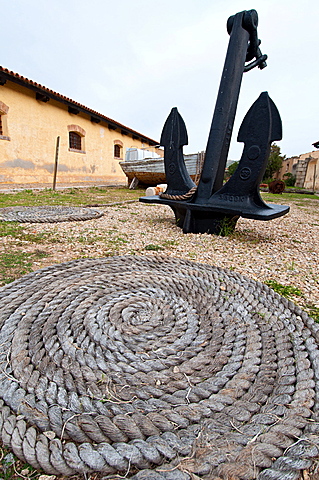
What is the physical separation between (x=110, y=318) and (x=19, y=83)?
9.33 m

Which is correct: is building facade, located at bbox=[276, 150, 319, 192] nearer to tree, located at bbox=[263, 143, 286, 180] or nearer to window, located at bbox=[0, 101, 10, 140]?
tree, located at bbox=[263, 143, 286, 180]

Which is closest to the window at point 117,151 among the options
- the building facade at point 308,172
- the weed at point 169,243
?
the building facade at point 308,172

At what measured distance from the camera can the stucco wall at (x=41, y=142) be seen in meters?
8.02

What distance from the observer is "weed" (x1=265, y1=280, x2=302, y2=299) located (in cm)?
165

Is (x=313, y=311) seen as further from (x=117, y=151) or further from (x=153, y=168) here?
(x=117, y=151)

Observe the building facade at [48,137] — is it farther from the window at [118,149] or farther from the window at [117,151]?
the window at [117,151]

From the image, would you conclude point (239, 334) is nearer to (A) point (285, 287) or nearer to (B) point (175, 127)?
(A) point (285, 287)

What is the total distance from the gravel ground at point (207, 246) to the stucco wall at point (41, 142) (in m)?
6.40

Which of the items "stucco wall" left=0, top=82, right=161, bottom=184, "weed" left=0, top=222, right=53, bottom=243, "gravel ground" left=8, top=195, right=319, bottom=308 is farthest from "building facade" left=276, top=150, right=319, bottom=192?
"weed" left=0, top=222, right=53, bottom=243

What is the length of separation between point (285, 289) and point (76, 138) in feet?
37.2

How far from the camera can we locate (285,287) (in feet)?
5.72

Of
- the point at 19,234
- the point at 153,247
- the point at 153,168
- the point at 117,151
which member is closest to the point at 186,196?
the point at 153,247

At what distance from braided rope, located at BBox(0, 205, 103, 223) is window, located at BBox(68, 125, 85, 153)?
7.31 m

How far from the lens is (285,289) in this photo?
A: 1707 millimetres
